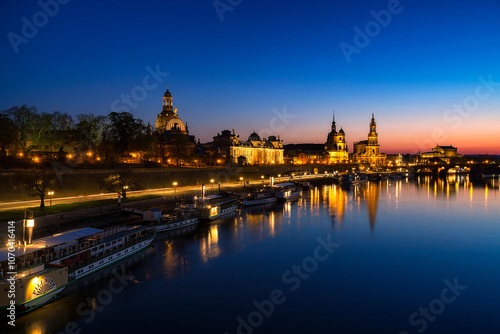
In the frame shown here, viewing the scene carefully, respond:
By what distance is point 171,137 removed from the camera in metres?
95.2

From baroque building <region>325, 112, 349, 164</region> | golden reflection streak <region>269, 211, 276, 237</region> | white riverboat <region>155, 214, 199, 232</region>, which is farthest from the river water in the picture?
baroque building <region>325, 112, 349, 164</region>

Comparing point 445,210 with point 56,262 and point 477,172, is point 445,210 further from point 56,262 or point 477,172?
point 477,172

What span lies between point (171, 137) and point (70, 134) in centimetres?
4100

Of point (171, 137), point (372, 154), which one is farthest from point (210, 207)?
point (372, 154)

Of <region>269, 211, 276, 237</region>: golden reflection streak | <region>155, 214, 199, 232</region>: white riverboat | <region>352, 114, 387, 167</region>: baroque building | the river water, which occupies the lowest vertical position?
the river water

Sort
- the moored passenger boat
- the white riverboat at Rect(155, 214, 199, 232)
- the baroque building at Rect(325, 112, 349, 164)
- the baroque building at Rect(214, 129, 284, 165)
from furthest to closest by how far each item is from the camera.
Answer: the baroque building at Rect(325, 112, 349, 164)
the baroque building at Rect(214, 129, 284, 165)
the white riverboat at Rect(155, 214, 199, 232)
the moored passenger boat

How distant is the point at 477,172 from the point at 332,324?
147020mm

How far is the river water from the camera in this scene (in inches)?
627

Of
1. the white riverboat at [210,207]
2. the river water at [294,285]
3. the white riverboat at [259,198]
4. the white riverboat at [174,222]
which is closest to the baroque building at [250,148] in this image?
the white riverboat at [259,198]

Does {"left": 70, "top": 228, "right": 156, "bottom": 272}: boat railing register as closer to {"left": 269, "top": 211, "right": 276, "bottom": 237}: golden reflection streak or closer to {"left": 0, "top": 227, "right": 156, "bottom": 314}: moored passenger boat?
{"left": 0, "top": 227, "right": 156, "bottom": 314}: moored passenger boat

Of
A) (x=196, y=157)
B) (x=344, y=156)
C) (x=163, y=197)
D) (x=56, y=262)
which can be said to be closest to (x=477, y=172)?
(x=344, y=156)

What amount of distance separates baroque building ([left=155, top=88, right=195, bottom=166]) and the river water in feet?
144

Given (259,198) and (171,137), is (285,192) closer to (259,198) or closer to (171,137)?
(259,198)

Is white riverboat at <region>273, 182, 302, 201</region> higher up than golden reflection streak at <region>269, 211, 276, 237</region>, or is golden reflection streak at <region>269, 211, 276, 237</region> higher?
white riverboat at <region>273, 182, 302, 201</region>
